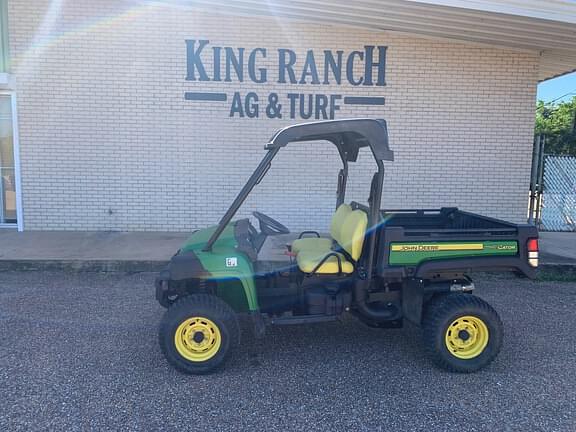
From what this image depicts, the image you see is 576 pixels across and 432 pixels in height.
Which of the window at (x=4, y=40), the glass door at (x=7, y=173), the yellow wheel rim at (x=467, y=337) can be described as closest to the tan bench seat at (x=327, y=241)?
the yellow wheel rim at (x=467, y=337)

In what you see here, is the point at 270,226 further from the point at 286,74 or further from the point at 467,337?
the point at 286,74

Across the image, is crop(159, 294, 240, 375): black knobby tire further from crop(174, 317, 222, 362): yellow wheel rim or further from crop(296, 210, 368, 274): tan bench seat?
crop(296, 210, 368, 274): tan bench seat

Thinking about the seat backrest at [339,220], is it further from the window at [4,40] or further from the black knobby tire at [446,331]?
the window at [4,40]

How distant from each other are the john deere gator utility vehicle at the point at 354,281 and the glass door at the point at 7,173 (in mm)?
6182

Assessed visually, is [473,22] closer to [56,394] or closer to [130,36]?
[130,36]

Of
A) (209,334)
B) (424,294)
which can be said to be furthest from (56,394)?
(424,294)

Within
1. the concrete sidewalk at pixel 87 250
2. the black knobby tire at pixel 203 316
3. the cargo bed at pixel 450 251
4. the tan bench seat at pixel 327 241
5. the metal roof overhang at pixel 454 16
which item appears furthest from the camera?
the metal roof overhang at pixel 454 16

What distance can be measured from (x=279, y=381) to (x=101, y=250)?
448 cm

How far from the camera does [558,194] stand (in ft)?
29.6

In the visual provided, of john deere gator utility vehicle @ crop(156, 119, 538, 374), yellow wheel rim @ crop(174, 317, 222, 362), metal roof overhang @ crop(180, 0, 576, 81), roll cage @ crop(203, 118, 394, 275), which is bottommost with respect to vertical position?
yellow wheel rim @ crop(174, 317, 222, 362)

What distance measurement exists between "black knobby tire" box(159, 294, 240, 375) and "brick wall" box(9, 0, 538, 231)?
484 centimetres

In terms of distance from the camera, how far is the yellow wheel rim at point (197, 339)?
337 cm

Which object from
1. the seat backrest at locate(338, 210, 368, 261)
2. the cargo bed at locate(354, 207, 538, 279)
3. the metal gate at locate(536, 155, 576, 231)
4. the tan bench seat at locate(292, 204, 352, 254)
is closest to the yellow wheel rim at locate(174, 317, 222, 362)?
the tan bench seat at locate(292, 204, 352, 254)

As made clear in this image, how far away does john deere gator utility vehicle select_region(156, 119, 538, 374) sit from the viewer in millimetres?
3379
